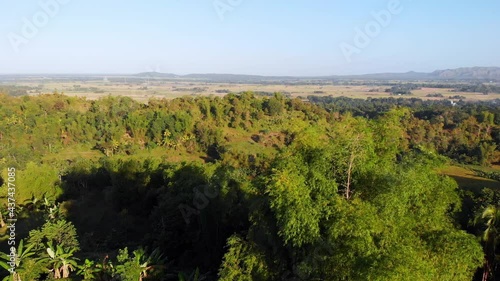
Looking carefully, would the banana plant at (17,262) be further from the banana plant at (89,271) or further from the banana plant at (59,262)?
the banana plant at (89,271)

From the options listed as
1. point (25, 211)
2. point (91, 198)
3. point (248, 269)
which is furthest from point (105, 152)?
point (248, 269)

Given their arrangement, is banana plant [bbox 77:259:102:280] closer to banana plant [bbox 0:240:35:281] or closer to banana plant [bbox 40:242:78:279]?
banana plant [bbox 40:242:78:279]

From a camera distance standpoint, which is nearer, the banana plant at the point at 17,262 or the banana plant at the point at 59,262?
the banana plant at the point at 17,262

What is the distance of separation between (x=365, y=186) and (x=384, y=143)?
1.12 metres

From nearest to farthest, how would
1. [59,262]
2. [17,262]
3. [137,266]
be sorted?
[137,266] < [17,262] < [59,262]

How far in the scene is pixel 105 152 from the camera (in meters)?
42.4

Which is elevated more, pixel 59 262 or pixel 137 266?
pixel 137 266

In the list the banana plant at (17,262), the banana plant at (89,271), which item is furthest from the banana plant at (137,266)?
the banana plant at (17,262)

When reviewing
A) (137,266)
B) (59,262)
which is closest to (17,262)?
(59,262)

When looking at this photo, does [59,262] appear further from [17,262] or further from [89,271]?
[17,262]

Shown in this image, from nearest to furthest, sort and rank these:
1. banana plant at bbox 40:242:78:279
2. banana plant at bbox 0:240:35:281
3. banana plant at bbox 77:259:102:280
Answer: banana plant at bbox 0:240:35:281, banana plant at bbox 77:259:102:280, banana plant at bbox 40:242:78:279

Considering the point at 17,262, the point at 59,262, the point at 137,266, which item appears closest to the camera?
the point at 137,266

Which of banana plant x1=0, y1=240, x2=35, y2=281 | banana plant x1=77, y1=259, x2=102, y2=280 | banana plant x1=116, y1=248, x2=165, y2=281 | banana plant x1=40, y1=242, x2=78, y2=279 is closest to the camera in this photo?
banana plant x1=116, y1=248, x2=165, y2=281

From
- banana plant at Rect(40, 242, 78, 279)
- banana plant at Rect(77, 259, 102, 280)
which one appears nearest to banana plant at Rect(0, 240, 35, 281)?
banana plant at Rect(40, 242, 78, 279)
